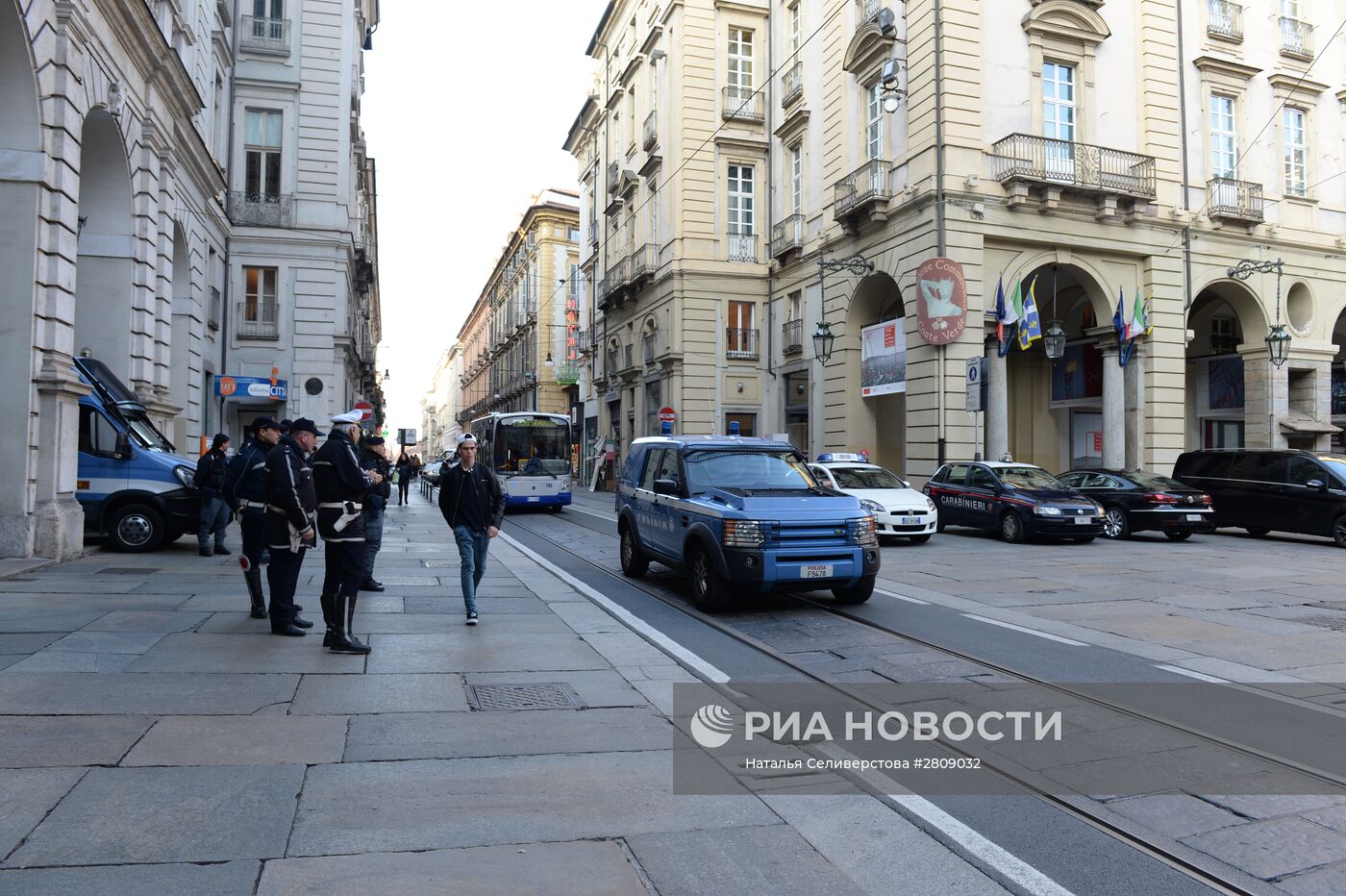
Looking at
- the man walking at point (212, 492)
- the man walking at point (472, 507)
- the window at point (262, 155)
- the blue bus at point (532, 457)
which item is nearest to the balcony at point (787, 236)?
the blue bus at point (532, 457)

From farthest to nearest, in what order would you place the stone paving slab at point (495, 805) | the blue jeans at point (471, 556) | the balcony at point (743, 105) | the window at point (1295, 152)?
1. the balcony at point (743, 105)
2. the window at point (1295, 152)
3. the blue jeans at point (471, 556)
4. the stone paving slab at point (495, 805)

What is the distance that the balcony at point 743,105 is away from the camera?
114 ft

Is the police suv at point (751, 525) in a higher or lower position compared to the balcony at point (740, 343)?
lower

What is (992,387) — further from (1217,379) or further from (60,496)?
(60,496)

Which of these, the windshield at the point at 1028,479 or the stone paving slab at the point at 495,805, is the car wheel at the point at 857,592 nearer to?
the stone paving slab at the point at 495,805

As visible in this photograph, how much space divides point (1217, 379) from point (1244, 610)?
945 inches

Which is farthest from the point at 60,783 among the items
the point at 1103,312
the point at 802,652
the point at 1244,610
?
the point at 1103,312

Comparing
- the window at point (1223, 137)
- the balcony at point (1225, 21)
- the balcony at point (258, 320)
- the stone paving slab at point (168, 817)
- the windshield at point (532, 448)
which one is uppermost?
the balcony at point (1225, 21)

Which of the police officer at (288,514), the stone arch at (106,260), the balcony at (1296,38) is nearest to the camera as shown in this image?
the police officer at (288,514)

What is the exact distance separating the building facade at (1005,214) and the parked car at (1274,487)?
5.39 metres

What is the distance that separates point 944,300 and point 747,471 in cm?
1496

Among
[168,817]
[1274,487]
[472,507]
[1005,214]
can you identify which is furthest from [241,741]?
[1005,214]

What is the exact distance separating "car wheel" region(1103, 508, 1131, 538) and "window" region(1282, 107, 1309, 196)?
1669 centimetres

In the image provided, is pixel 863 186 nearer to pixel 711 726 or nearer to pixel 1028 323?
pixel 1028 323
